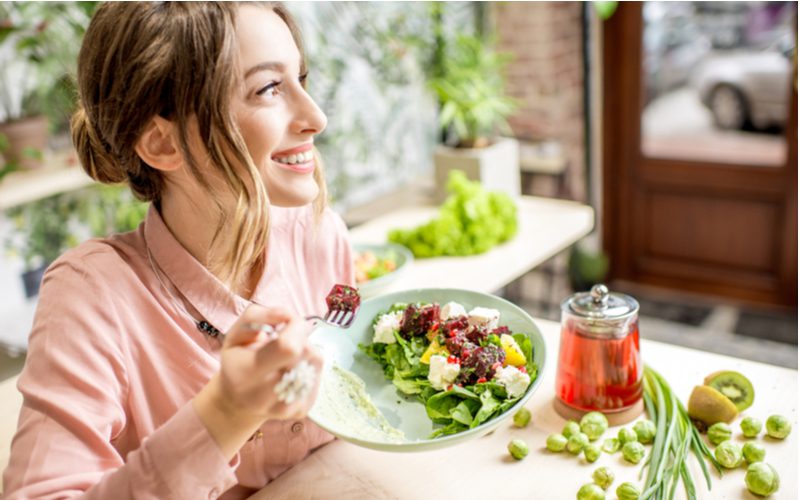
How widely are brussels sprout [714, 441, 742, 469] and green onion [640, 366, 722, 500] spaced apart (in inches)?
0.5

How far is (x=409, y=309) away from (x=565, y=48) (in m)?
3.02

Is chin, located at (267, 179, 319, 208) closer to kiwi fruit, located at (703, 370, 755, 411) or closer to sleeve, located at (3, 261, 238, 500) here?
sleeve, located at (3, 261, 238, 500)

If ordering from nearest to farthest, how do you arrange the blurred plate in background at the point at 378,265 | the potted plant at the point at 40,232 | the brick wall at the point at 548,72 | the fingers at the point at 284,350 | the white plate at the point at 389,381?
the fingers at the point at 284,350 → the white plate at the point at 389,381 → the blurred plate in background at the point at 378,265 → the potted plant at the point at 40,232 → the brick wall at the point at 548,72

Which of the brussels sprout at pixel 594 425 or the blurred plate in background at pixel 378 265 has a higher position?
the blurred plate in background at pixel 378 265

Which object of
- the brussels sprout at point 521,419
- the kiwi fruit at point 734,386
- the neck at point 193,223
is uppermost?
the neck at point 193,223

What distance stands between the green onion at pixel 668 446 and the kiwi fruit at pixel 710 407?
0.02 meters

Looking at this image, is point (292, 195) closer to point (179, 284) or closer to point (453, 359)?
point (179, 284)

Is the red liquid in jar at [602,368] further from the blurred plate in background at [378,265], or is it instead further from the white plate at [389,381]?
the blurred plate in background at [378,265]

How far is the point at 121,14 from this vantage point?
1015 mm

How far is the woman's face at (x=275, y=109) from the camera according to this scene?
1060 mm

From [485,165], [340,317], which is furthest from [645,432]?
[485,165]

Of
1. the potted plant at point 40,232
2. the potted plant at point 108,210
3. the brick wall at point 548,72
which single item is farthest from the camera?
the brick wall at point 548,72

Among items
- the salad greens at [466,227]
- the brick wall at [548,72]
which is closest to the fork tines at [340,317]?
the salad greens at [466,227]

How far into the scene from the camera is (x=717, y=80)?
391 centimetres
